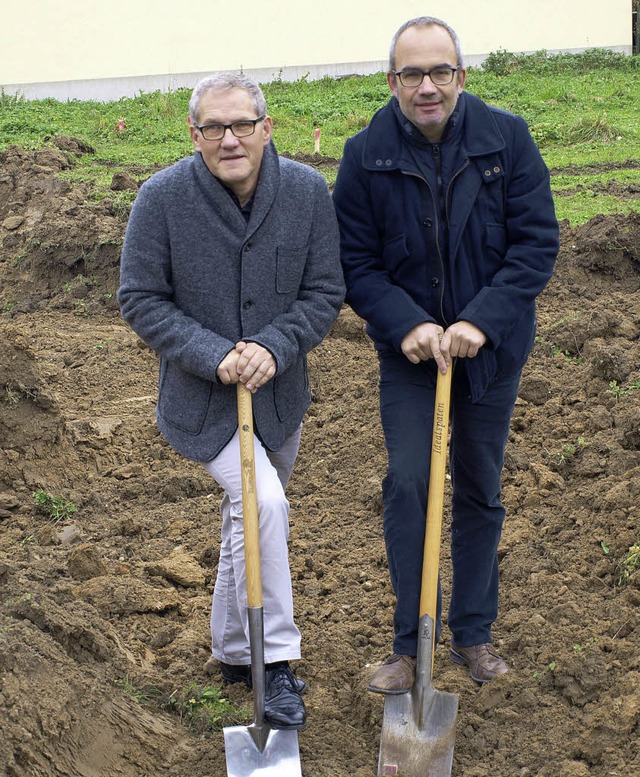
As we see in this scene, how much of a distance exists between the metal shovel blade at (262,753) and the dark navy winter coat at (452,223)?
51.9 inches

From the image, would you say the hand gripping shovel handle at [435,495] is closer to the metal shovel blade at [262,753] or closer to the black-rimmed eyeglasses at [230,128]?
the metal shovel blade at [262,753]

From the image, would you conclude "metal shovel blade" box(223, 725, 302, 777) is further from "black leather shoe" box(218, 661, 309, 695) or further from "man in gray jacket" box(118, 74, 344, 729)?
"black leather shoe" box(218, 661, 309, 695)

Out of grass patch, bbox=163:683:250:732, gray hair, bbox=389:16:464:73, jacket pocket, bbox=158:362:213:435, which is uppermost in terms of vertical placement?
gray hair, bbox=389:16:464:73

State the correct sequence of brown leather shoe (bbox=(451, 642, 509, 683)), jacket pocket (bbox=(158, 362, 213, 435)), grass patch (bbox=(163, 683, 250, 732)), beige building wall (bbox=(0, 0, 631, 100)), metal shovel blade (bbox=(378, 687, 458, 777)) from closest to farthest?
1. metal shovel blade (bbox=(378, 687, 458, 777))
2. jacket pocket (bbox=(158, 362, 213, 435))
3. grass patch (bbox=(163, 683, 250, 732))
4. brown leather shoe (bbox=(451, 642, 509, 683))
5. beige building wall (bbox=(0, 0, 631, 100))

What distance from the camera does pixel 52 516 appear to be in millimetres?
6070

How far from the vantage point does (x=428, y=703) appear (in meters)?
3.74

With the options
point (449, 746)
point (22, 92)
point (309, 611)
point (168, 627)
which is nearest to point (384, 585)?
point (309, 611)

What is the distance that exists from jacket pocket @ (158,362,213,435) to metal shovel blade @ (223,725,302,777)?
1.01m

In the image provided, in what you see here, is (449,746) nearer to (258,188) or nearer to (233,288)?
(233,288)

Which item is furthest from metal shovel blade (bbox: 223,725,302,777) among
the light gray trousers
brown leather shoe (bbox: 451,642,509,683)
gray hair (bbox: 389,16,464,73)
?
gray hair (bbox: 389,16,464,73)

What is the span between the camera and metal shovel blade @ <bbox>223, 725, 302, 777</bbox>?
3557 millimetres

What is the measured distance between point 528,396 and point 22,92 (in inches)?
555

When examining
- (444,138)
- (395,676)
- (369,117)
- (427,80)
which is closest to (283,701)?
(395,676)

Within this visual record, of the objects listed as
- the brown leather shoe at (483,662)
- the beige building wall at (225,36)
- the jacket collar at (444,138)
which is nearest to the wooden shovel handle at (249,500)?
the jacket collar at (444,138)
